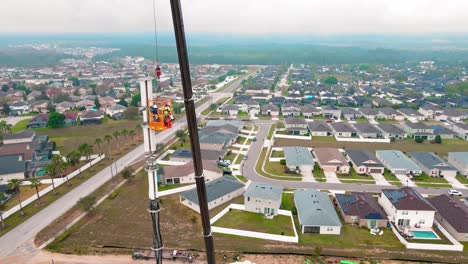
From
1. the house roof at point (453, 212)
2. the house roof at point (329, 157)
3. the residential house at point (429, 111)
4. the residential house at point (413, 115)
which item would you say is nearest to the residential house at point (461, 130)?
the residential house at point (413, 115)

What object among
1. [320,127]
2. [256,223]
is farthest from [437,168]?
[256,223]

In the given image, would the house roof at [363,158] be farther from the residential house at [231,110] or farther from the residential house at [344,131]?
the residential house at [231,110]

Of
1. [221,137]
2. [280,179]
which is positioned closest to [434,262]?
[280,179]

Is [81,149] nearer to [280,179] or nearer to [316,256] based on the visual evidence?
[280,179]

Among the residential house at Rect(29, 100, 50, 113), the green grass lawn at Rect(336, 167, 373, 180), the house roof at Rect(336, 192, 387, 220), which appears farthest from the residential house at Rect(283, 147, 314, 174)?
the residential house at Rect(29, 100, 50, 113)

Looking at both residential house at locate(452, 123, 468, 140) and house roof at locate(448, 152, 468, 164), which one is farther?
residential house at locate(452, 123, 468, 140)

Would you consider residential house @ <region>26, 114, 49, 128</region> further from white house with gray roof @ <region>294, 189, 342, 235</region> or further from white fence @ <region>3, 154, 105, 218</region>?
white house with gray roof @ <region>294, 189, 342, 235</region>

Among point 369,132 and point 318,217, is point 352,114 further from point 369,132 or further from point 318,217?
point 318,217
